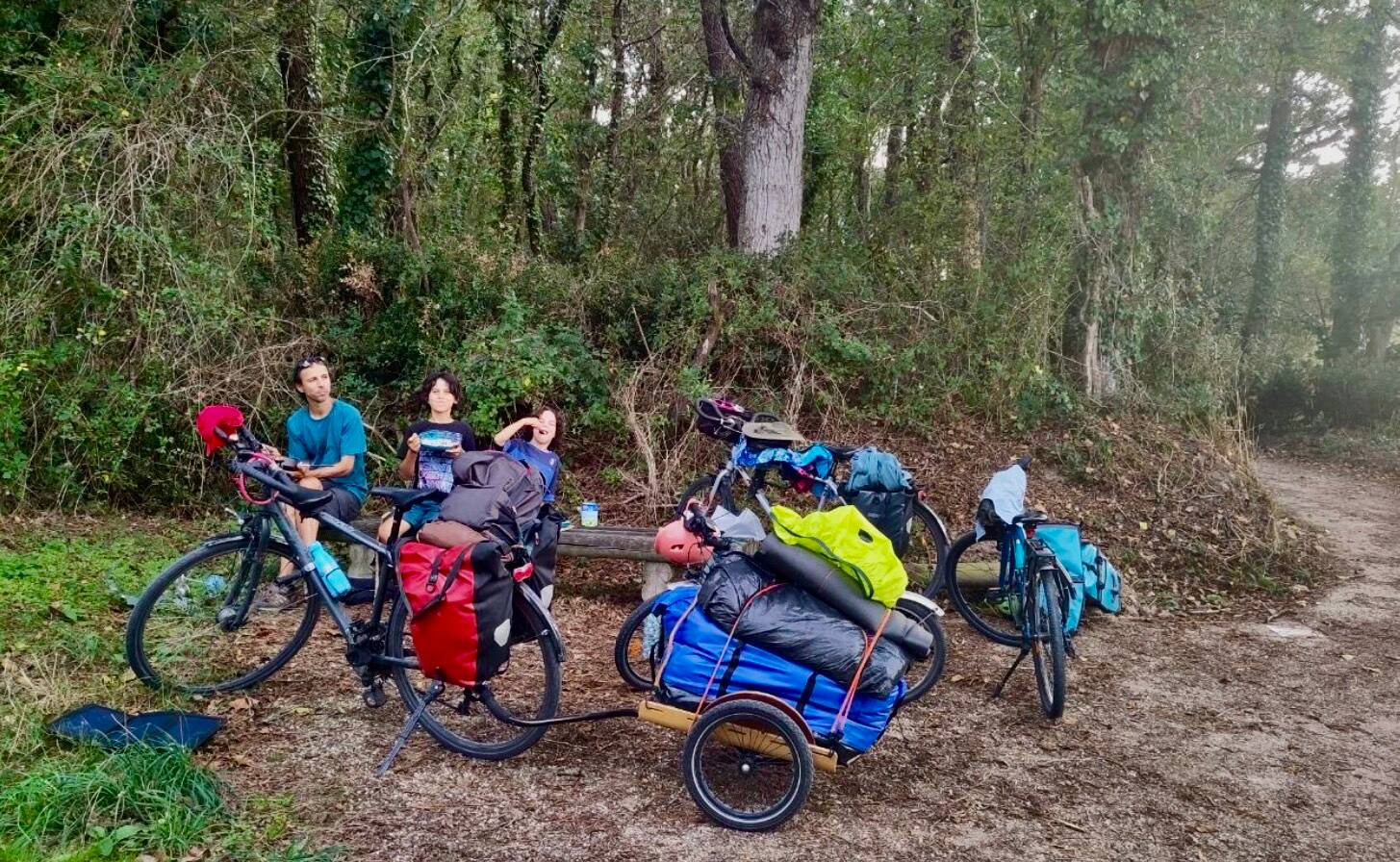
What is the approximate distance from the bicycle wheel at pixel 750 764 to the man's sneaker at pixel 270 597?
2010 millimetres

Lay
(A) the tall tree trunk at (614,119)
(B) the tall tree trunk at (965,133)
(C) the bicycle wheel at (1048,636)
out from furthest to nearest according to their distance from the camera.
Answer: (A) the tall tree trunk at (614,119), (B) the tall tree trunk at (965,133), (C) the bicycle wheel at (1048,636)

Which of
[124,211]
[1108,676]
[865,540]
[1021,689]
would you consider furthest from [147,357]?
[1108,676]

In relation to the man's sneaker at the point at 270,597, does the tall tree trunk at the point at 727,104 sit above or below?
above

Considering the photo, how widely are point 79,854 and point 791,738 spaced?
7.38 ft

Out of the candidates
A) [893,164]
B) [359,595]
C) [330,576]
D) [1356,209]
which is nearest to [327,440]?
[359,595]

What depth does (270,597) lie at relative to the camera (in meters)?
4.05

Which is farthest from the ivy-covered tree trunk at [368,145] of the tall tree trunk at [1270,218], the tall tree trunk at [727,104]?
the tall tree trunk at [1270,218]

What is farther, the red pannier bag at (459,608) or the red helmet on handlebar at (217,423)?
the red helmet on handlebar at (217,423)

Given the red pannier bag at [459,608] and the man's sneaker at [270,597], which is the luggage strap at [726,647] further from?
the man's sneaker at [270,597]

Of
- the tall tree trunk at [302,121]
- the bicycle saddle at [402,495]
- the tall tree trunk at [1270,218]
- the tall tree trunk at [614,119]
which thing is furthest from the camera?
the tall tree trunk at [1270,218]

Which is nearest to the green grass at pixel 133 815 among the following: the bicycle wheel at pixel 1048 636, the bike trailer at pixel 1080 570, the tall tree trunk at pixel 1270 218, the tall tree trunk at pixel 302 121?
the bicycle wheel at pixel 1048 636

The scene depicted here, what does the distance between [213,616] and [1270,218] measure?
17.7m

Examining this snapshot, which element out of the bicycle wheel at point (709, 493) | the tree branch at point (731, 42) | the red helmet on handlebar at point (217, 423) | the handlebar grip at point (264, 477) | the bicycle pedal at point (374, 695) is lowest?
the bicycle pedal at point (374, 695)

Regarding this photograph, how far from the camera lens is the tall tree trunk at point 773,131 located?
27.7 ft
